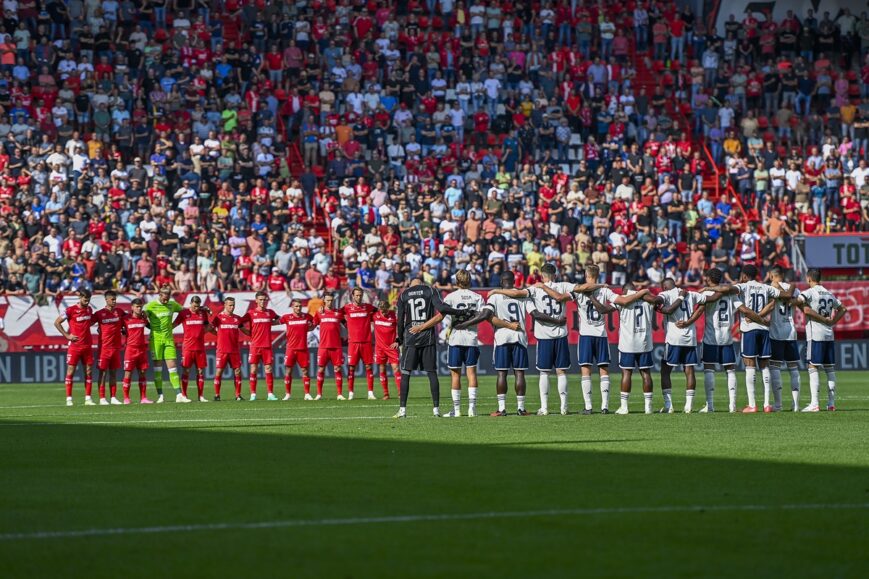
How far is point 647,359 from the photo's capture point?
22438 mm

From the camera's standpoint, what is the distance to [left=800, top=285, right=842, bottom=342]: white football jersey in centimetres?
2269

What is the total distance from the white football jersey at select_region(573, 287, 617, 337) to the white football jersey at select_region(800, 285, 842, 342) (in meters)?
3.18

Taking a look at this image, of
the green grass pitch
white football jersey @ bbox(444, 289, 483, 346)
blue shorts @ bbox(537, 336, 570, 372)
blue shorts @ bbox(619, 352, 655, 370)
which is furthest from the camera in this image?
blue shorts @ bbox(619, 352, 655, 370)

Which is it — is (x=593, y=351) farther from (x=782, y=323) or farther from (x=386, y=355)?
(x=386, y=355)

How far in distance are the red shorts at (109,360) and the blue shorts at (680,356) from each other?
38.2 ft

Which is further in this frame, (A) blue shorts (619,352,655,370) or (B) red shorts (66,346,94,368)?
(B) red shorts (66,346,94,368)

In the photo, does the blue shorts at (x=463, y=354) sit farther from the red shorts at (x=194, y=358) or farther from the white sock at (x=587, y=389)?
the red shorts at (x=194, y=358)

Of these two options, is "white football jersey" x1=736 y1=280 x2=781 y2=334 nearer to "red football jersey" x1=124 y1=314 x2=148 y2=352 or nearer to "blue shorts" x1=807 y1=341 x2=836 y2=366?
"blue shorts" x1=807 y1=341 x2=836 y2=366

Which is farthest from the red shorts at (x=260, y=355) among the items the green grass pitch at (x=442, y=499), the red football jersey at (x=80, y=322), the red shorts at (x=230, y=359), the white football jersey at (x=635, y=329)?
the green grass pitch at (x=442, y=499)

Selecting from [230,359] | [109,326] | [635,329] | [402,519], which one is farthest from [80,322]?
[402,519]

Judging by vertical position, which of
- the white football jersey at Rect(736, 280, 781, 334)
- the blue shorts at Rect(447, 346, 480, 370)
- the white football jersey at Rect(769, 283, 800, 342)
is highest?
the white football jersey at Rect(736, 280, 781, 334)

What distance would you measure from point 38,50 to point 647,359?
1035 inches

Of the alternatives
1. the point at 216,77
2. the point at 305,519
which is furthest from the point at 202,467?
the point at 216,77

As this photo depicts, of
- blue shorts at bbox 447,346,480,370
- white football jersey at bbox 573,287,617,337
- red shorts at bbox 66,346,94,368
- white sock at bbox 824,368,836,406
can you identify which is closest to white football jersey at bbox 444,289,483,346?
blue shorts at bbox 447,346,480,370
